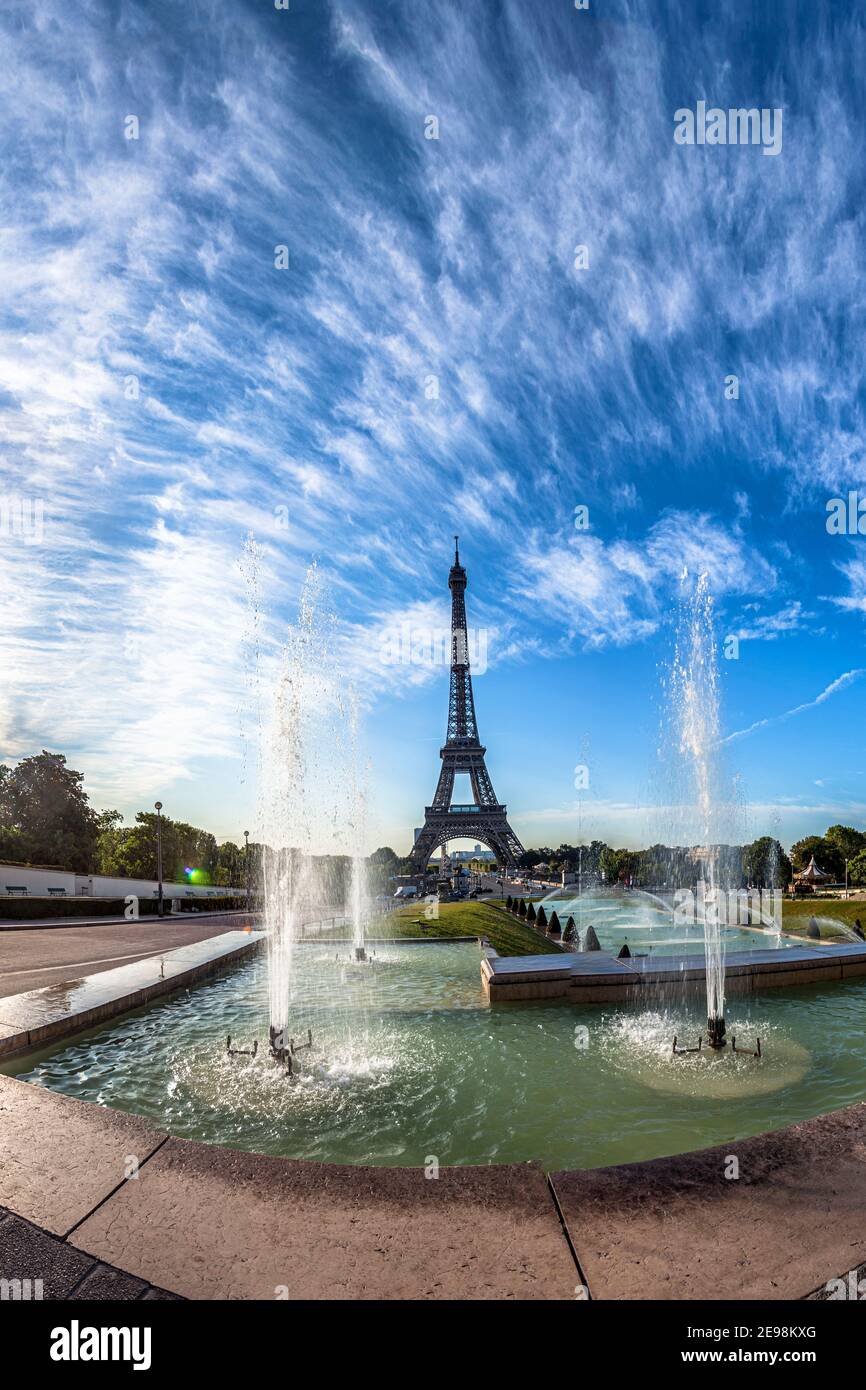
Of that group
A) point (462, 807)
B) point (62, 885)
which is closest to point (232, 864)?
point (462, 807)

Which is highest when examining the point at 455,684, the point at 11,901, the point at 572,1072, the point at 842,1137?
the point at 455,684

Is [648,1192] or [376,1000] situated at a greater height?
[648,1192]

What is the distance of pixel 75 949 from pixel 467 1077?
14935mm

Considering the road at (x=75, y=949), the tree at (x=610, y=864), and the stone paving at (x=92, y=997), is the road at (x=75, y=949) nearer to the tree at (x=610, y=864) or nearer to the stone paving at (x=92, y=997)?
the stone paving at (x=92, y=997)

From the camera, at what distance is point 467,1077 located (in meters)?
7.94

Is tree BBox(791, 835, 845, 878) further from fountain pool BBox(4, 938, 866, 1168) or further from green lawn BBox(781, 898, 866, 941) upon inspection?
fountain pool BBox(4, 938, 866, 1168)

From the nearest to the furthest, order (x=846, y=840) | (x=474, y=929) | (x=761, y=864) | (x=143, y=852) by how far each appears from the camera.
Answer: (x=474, y=929)
(x=143, y=852)
(x=761, y=864)
(x=846, y=840)

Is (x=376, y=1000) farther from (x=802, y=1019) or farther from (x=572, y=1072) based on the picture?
(x=802, y=1019)

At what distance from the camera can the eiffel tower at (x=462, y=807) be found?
72.7m

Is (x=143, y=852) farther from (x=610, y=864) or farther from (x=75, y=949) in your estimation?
(x=610, y=864)

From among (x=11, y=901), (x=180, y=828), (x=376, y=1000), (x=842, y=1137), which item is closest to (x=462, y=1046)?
(x=376, y=1000)
